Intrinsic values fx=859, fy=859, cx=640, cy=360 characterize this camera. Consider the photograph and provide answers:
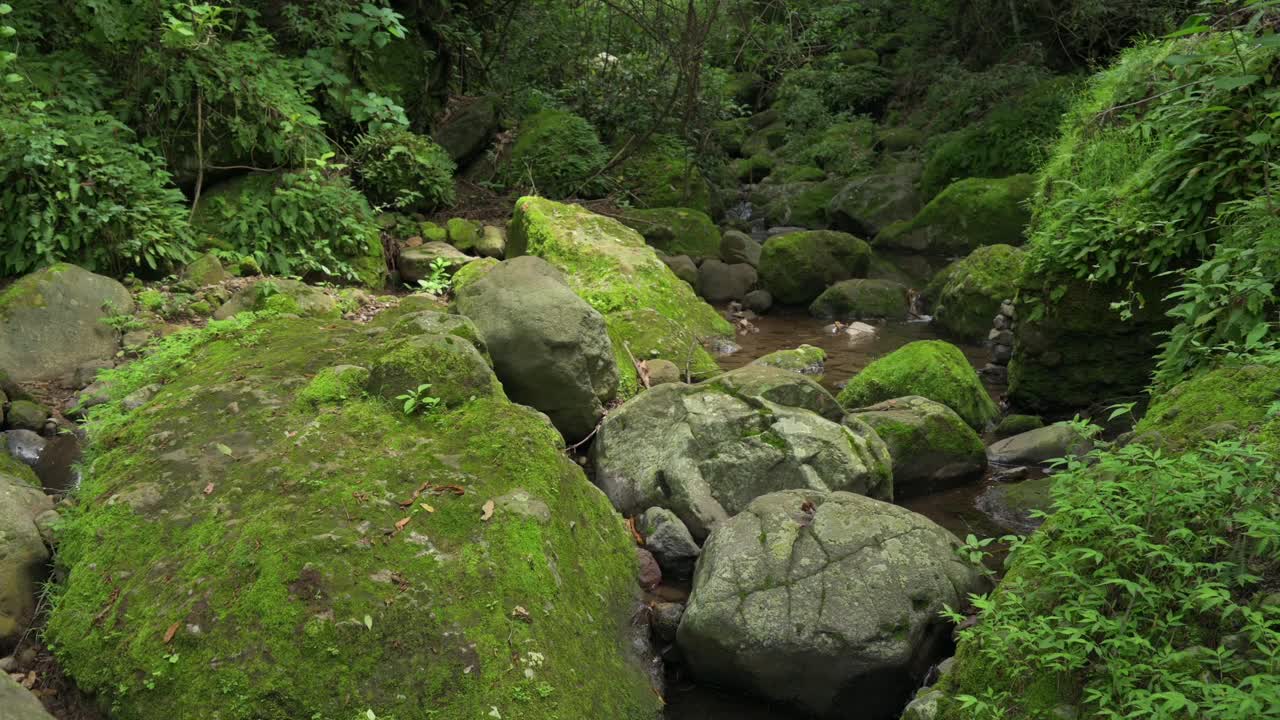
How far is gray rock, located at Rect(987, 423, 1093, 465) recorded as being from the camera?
723cm

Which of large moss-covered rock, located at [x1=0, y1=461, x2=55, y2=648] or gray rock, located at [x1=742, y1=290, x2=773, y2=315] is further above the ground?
large moss-covered rock, located at [x1=0, y1=461, x2=55, y2=648]

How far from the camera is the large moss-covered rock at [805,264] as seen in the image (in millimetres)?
12594

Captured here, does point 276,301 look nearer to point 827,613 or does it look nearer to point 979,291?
point 827,613

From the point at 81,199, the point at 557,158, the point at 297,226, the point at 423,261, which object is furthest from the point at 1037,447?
the point at 557,158

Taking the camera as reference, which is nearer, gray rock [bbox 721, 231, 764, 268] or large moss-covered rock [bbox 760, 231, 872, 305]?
large moss-covered rock [bbox 760, 231, 872, 305]

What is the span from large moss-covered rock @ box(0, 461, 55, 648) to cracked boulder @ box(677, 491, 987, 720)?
315 cm

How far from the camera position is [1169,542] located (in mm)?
3305

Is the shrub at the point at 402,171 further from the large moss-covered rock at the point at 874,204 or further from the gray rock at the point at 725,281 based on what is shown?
the large moss-covered rock at the point at 874,204

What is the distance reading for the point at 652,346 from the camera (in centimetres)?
899

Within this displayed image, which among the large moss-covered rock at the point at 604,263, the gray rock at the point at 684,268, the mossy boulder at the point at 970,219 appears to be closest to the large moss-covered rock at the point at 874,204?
the mossy boulder at the point at 970,219

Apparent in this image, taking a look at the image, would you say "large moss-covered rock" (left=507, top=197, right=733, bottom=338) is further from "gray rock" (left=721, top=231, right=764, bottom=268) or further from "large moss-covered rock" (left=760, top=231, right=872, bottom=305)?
"gray rock" (left=721, top=231, right=764, bottom=268)

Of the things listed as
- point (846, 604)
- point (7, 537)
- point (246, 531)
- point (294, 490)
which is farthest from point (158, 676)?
point (846, 604)

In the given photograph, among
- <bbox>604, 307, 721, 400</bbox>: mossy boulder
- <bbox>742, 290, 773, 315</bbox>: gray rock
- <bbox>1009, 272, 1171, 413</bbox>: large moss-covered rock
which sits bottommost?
<bbox>742, 290, 773, 315</bbox>: gray rock

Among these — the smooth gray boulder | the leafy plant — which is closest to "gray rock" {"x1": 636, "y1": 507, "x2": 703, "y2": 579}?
the smooth gray boulder
